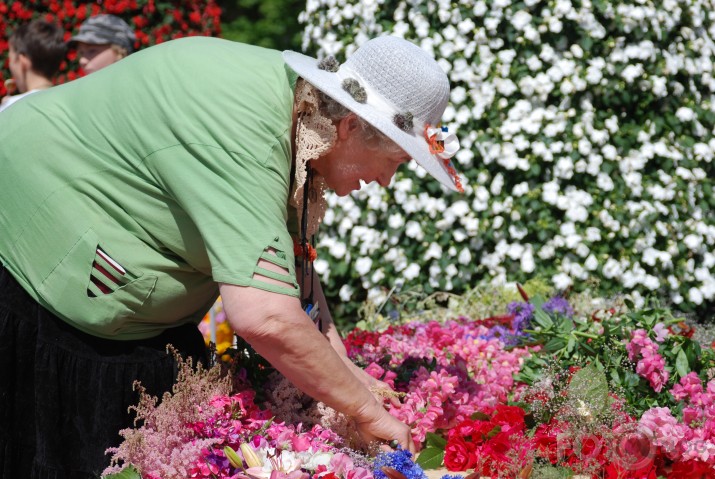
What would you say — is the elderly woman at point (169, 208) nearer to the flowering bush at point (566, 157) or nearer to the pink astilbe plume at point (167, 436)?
the pink astilbe plume at point (167, 436)

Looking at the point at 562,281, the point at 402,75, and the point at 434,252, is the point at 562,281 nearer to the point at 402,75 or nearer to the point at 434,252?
the point at 434,252

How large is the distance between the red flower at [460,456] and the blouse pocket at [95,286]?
889mm

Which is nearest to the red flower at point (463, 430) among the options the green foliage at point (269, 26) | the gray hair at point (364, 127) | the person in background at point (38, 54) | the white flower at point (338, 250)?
the gray hair at point (364, 127)

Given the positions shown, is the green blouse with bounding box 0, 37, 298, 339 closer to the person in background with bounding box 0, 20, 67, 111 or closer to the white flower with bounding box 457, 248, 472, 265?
the person in background with bounding box 0, 20, 67, 111

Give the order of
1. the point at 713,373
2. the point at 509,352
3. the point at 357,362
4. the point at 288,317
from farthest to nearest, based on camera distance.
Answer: the point at 509,352, the point at 357,362, the point at 713,373, the point at 288,317

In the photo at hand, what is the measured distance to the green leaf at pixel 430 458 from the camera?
7.77 feet

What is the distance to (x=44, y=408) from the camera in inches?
84.9

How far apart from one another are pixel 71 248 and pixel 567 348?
1.49 m

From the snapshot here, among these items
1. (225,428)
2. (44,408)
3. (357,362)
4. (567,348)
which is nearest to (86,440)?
(44,408)

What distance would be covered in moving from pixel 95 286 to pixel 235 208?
0.45m

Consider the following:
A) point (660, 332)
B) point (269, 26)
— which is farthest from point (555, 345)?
point (269, 26)

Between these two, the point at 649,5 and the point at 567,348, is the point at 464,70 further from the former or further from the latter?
the point at 567,348

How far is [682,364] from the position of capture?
2564mm

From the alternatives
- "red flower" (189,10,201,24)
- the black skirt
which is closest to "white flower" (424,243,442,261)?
the black skirt
